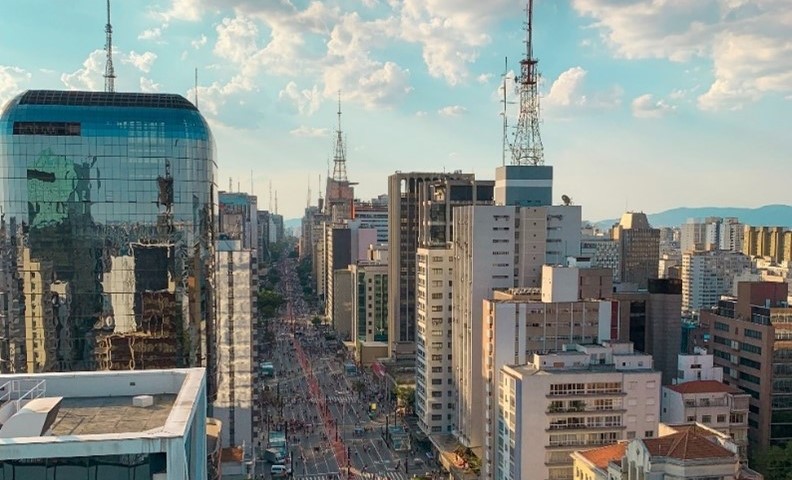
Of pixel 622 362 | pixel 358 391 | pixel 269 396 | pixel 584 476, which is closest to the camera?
pixel 584 476

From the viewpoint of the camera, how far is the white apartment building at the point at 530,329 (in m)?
49.3

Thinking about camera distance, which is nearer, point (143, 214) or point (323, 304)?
point (143, 214)

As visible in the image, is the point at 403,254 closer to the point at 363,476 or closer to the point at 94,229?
the point at 363,476

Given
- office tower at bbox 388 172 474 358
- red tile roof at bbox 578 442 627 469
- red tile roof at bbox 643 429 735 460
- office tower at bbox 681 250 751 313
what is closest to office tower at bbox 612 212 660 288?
office tower at bbox 681 250 751 313

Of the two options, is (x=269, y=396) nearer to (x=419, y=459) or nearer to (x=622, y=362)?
(x=419, y=459)

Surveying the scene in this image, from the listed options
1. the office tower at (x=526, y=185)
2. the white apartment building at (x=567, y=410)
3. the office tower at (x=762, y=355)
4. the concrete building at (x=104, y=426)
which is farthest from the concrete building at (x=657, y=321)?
the concrete building at (x=104, y=426)

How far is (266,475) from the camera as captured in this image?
59.2 metres

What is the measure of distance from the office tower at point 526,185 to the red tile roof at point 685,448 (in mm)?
34801

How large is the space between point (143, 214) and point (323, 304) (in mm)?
119311

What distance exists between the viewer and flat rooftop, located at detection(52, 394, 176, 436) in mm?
14812

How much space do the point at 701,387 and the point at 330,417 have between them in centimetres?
4186

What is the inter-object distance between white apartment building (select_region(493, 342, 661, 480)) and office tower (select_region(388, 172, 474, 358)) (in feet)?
153

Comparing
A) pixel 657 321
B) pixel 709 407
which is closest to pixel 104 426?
pixel 709 407

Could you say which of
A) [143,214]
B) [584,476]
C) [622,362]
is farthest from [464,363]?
[143,214]
